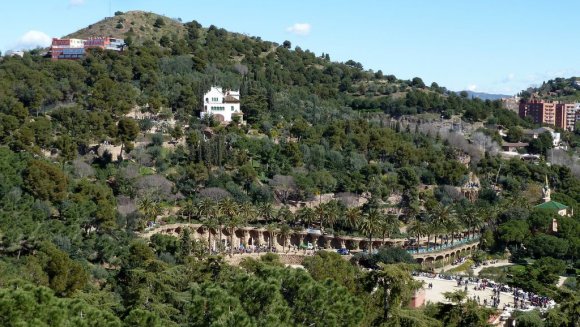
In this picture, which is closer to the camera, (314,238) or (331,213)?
(314,238)

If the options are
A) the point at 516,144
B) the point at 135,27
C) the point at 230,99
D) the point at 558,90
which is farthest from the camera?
the point at 558,90

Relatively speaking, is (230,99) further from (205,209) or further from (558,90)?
(558,90)

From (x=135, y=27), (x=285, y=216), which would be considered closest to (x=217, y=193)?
(x=285, y=216)

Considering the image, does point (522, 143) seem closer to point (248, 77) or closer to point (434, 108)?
point (434, 108)

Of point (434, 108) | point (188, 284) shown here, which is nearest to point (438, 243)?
point (188, 284)

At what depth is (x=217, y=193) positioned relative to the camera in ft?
176

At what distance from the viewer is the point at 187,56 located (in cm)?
8231

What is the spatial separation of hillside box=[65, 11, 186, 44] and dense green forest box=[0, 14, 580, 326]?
3.92 metres

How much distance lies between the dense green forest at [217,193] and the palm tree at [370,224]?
0.19 meters

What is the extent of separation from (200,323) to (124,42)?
2528 inches

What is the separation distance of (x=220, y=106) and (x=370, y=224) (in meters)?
22.6

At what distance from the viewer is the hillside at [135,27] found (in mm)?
93375

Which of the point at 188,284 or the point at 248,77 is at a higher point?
the point at 248,77

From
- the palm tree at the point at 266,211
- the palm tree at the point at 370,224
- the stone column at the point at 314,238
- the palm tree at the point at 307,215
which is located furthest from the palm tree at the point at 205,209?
the palm tree at the point at 370,224
